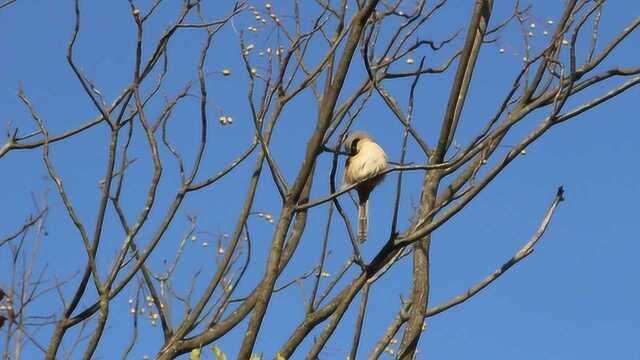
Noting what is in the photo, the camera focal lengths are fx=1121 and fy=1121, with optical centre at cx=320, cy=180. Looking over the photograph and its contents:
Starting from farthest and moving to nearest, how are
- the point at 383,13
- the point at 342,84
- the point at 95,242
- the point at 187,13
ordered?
1. the point at 383,13
2. the point at 187,13
3. the point at 95,242
4. the point at 342,84

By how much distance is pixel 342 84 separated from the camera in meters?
3.56

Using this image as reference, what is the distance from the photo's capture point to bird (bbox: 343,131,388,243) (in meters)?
5.77

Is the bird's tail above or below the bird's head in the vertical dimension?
below

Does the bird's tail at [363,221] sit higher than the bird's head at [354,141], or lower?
lower

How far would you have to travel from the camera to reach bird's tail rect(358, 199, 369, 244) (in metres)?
5.54

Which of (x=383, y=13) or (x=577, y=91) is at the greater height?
(x=383, y=13)

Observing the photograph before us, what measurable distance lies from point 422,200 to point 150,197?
1.04 m

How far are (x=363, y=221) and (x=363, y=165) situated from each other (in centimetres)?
34

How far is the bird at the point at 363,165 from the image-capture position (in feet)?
18.9

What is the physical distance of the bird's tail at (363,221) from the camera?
554 cm

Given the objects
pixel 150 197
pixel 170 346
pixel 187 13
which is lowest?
pixel 170 346

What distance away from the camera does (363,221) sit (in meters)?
5.73

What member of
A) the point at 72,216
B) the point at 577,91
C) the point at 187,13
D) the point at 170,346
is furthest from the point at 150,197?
the point at 577,91

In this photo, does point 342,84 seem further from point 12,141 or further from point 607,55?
point 12,141
